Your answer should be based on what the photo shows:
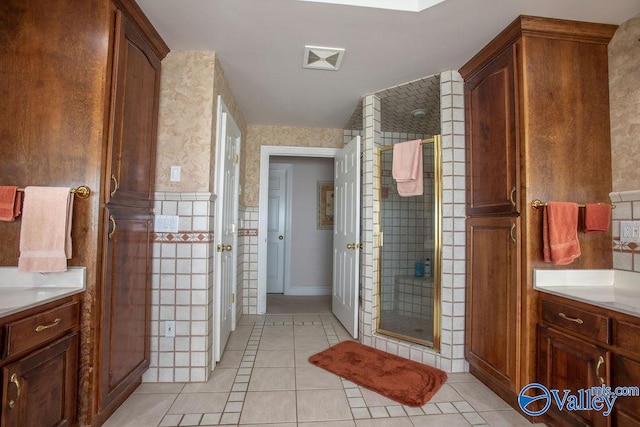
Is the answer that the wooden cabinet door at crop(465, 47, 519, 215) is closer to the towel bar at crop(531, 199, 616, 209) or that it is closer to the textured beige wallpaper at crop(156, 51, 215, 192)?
the towel bar at crop(531, 199, 616, 209)

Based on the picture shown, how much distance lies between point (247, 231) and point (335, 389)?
2.12 metres

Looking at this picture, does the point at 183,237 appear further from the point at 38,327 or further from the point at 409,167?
the point at 409,167

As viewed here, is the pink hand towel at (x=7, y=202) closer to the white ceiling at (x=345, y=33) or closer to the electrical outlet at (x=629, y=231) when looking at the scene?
the white ceiling at (x=345, y=33)

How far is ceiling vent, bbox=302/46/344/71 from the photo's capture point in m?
2.09

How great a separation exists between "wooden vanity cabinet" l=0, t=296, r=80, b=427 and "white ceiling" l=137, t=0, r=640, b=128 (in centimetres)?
162

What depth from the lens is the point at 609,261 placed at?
1.76 metres

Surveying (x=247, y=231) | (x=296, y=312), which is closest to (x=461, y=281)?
(x=296, y=312)

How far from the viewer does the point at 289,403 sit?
1.83m

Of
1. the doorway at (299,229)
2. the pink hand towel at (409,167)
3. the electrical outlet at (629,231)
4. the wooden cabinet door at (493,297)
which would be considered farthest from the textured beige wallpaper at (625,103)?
the doorway at (299,229)

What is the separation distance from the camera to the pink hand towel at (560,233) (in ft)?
5.31

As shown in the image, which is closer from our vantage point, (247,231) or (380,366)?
(380,366)

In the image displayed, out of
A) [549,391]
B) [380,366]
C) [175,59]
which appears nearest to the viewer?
[549,391]

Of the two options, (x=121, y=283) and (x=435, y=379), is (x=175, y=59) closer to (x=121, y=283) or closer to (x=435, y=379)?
(x=121, y=283)

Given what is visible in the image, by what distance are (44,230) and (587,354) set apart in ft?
8.13
